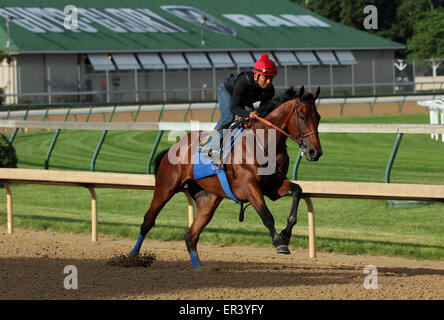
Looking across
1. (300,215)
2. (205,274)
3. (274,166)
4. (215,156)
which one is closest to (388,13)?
(300,215)

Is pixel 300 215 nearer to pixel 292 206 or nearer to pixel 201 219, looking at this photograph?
pixel 201 219

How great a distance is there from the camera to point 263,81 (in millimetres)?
7703

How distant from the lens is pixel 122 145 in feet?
68.5

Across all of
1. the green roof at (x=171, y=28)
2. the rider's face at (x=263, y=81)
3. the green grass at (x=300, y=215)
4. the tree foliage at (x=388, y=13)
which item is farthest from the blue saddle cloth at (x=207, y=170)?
the tree foliage at (x=388, y=13)

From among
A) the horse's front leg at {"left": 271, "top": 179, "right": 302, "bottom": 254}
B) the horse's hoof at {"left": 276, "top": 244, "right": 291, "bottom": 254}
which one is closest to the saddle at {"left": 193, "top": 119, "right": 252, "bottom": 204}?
the horse's front leg at {"left": 271, "top": 179, "right": 302, "bottom": 254}

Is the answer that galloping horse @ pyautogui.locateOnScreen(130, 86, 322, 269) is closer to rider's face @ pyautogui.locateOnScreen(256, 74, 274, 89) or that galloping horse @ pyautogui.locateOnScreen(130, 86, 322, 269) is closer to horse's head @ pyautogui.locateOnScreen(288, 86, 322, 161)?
horse's head @ pyautogui.locateOnScreen(288, 86, 322, 161)

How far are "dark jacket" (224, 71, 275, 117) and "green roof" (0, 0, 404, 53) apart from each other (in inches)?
1324

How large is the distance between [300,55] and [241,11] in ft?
22.4

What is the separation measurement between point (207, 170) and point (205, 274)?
0.86m

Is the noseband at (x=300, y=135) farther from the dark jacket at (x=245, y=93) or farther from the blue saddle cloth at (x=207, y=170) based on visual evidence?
the blue saddle cloth at (x=207, y=170)

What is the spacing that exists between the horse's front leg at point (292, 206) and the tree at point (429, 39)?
4640 centimetres

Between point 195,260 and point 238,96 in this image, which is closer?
point 238,96

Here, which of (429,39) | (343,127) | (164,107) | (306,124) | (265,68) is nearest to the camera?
(306,124)
